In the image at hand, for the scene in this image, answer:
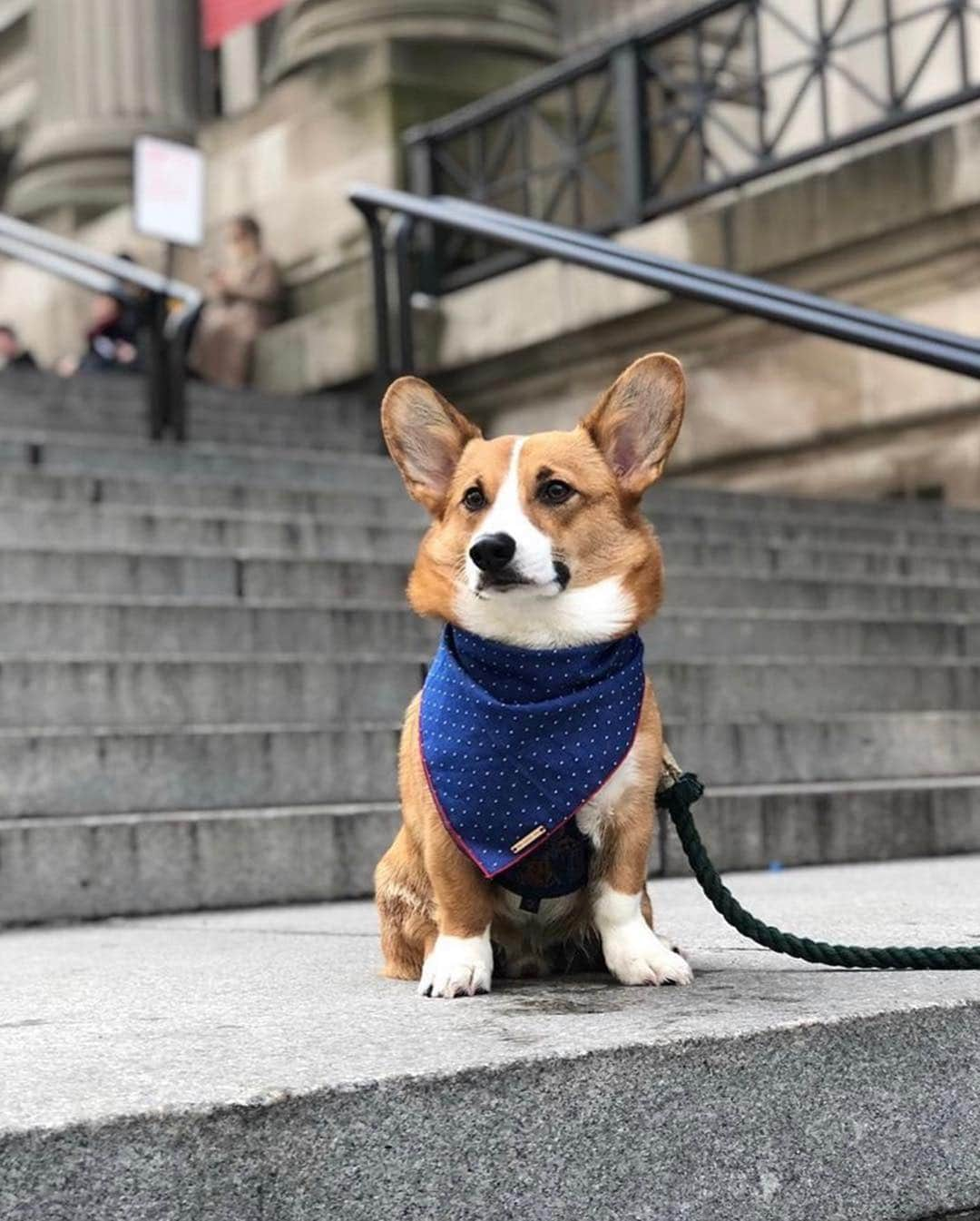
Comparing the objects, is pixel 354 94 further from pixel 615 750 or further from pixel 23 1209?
pixel 23 1209

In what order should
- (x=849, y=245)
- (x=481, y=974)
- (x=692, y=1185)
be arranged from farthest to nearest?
(x=849, y=245) → (x=481, y=974) → (x=692, y=1185)

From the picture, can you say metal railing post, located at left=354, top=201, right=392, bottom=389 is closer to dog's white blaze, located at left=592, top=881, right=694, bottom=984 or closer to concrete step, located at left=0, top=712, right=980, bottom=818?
concrete step, located at left=0, top=712, right=980, bottom=818

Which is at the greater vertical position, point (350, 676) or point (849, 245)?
point (849, 245)

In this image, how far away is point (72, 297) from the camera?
16.6m

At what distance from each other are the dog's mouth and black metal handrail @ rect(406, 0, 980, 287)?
7.38m

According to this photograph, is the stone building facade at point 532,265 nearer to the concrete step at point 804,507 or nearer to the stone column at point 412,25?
the stone column at point 412,25

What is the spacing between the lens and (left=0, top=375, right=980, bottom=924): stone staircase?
4.57m

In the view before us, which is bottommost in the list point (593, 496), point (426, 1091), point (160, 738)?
point (426, 1091)

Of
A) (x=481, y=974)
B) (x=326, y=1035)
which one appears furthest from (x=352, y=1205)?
(x=481, y=974)

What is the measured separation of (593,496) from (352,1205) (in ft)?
3.72

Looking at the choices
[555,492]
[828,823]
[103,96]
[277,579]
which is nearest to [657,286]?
[277,579]

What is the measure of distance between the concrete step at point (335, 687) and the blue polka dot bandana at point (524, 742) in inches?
96.8

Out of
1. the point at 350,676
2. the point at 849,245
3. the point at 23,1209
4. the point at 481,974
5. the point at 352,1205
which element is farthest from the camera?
the point at 849,245

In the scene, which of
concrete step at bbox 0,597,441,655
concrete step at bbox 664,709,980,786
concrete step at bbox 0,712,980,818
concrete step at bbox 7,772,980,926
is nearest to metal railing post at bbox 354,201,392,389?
concrete step at bbox 0,597,441,655
